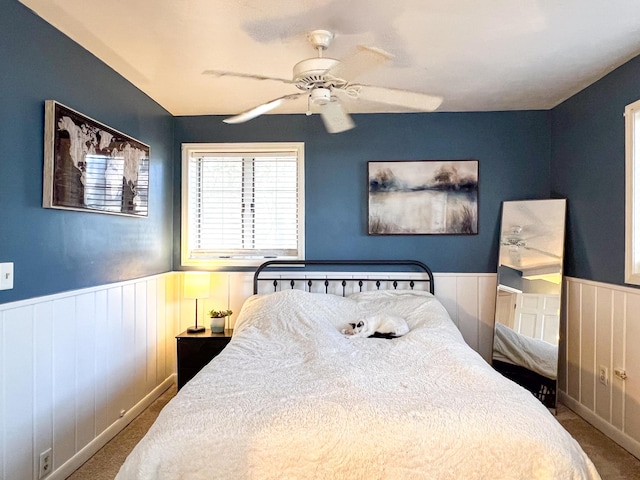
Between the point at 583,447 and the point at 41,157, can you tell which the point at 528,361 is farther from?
the point at 41,157

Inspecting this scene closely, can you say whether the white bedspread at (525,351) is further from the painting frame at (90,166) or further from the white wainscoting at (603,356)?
the painting frame at (90,166)

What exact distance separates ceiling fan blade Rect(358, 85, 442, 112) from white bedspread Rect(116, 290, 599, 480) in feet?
4.55

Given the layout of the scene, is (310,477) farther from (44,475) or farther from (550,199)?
(550,199)

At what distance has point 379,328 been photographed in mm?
2805

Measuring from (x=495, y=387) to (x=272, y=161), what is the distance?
2.68 metres

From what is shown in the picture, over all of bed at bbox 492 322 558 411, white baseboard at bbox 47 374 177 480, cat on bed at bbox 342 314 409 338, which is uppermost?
cat on bed at bbox 342 314 409 338

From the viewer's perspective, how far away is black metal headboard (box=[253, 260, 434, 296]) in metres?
3.60

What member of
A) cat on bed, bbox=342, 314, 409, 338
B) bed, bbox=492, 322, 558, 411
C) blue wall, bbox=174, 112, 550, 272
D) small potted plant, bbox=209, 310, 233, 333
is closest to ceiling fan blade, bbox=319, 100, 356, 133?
blue wall, bbox=174, 112, 550, 272

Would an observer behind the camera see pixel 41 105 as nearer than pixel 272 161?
Yes

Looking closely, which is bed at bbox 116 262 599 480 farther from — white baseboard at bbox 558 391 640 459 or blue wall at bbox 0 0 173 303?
white baseboard at bbox 558 391 640 459

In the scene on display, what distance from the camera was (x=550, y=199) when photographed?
340 centimetres

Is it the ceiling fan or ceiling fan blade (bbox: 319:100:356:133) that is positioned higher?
the ceiling fan

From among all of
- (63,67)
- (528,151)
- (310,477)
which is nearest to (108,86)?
(63,67)

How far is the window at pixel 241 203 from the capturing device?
12.3 feet
